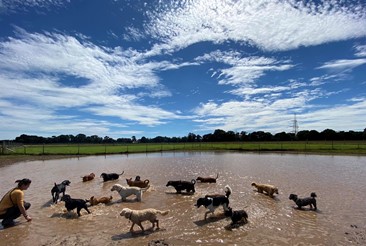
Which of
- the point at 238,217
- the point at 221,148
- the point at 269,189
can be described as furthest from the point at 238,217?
the point at 221,148

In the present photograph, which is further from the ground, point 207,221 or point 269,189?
point 269,189

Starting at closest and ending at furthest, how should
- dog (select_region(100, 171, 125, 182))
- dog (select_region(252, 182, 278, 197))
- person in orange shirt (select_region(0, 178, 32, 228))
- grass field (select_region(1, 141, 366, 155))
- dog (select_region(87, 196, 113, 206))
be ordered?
person in orange shirt (select_region(0, 178, 32, 228)) → dog (select_region(87, 196, 113, 206)) → dog (select_region(252, 182, 278, 197)) → dog (select_region(100, 171, 125, 182)) → grass field (select_region(1, 141, 366, 155))

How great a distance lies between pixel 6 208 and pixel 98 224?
2.96 metres

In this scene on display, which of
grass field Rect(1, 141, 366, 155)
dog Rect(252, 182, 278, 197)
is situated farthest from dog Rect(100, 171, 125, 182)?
grass field Rect(1, 141, 366, 155)

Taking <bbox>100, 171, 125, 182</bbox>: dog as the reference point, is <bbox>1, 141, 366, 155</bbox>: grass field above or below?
above

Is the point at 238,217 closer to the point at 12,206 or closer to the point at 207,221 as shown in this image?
the point at 207,221

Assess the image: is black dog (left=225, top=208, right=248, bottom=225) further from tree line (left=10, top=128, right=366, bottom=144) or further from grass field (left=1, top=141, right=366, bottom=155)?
tree line (left=10, top=128, right=366, bottom=144)

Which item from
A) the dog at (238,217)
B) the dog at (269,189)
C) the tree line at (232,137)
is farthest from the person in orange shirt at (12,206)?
the tree line at (232,137)

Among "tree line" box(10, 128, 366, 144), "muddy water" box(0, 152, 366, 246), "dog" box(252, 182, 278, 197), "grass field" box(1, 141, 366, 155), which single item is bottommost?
"muddy water" box(0, 152, 366, 246)

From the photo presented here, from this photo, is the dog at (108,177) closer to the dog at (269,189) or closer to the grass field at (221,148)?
the dog at (269,189)

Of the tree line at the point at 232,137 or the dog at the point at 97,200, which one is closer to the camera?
the dog at the point at 97,200

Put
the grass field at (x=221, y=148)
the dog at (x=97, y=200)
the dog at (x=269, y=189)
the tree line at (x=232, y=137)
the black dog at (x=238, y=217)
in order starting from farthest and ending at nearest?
the tree line at (x=232, y=137), the grass field at (x=221, y=148), the dog at (x=269, y=189), the dog at (x=97, y=200), the black dog at (x=238, y=217)

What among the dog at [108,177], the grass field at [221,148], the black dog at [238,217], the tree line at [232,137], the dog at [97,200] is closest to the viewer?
the black dog at [238,217]

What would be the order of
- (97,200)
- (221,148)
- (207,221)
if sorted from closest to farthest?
(207,221), (97,200), (221,148)
